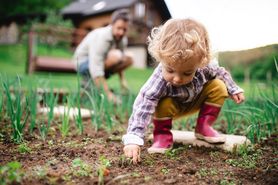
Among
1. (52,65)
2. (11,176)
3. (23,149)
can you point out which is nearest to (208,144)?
(23,149)

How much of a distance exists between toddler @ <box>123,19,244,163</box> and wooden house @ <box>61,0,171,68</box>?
58.3 ft

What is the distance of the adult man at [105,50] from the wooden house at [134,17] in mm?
15152

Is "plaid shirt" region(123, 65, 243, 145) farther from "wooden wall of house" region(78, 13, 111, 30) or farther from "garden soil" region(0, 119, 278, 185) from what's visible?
"wooden wall of house" region(78, 13, 111, 30)

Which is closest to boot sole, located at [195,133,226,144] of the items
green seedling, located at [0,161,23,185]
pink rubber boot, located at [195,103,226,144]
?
pink rubber boot, located at [195,103,226,144]

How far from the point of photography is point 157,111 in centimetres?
191

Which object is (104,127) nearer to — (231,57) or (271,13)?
(271,13)

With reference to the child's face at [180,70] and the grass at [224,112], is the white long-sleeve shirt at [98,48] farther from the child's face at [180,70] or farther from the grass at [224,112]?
the child's face at [180,70]

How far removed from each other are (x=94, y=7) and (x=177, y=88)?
2374 centimetres

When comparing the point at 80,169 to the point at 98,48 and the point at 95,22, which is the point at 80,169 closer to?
the point at 98,48

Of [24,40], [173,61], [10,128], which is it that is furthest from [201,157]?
[24,40]

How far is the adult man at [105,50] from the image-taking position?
13.3ft

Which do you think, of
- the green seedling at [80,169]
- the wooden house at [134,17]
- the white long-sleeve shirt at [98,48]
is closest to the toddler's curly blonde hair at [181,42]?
the green seedling at [80,169]

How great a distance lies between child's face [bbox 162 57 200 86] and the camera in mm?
1607

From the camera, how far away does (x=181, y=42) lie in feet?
5.27
